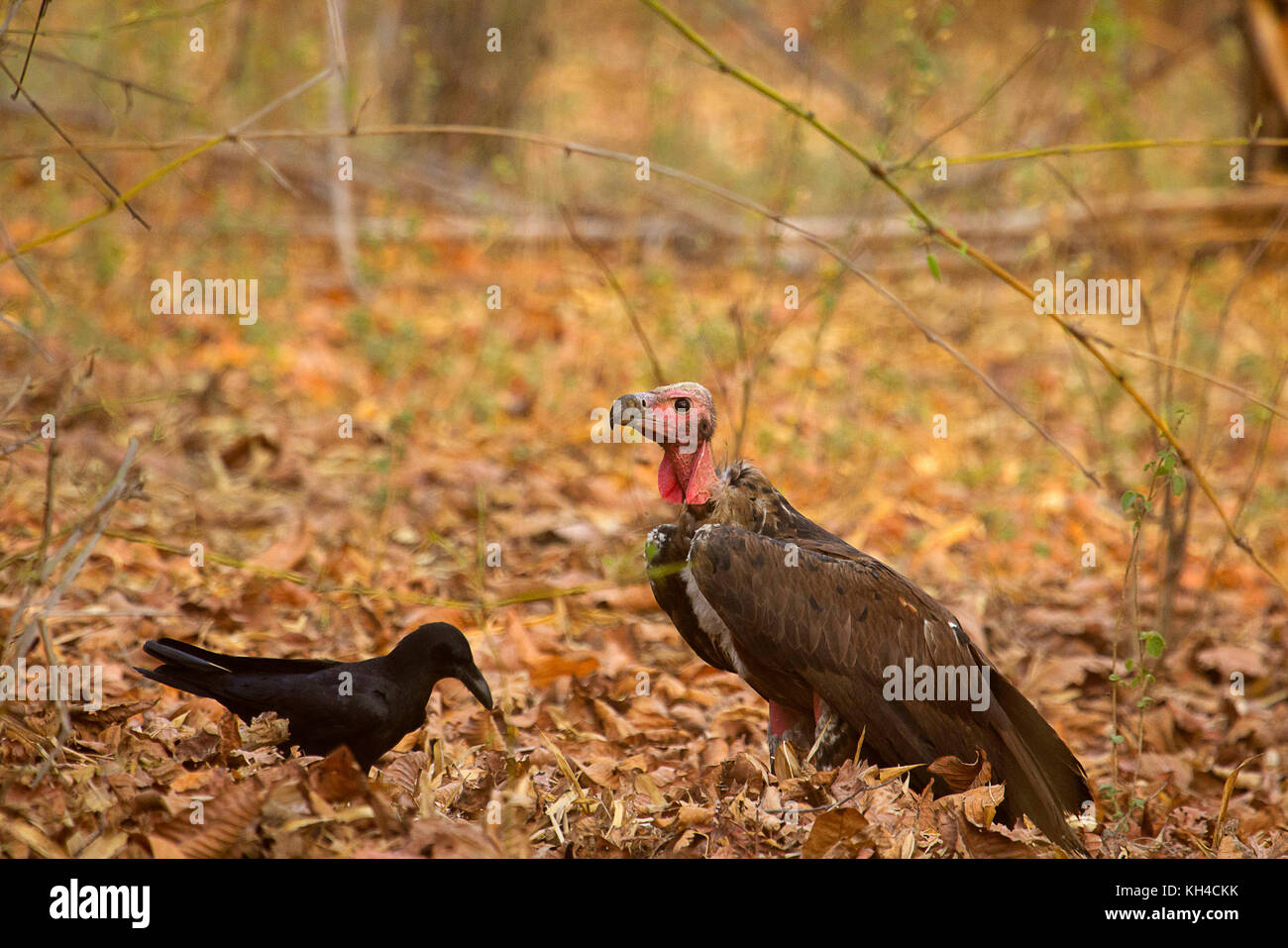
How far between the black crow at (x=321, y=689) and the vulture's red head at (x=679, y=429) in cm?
93

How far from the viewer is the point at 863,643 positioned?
3.78m

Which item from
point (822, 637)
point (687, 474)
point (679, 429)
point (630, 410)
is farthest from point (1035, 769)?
point (630, 410)

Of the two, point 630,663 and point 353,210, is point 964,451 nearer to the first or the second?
point 630,663

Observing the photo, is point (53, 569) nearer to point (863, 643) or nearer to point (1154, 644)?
point (863, 643)

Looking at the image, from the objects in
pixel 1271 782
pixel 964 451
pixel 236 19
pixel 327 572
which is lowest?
pixel 1271 782

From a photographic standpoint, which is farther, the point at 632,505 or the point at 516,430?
the point at 516,430

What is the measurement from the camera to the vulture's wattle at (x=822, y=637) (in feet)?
12.1

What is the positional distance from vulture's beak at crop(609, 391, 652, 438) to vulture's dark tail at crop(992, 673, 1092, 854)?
143 centimetres

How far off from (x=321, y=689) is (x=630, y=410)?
Result: 4.05 feet

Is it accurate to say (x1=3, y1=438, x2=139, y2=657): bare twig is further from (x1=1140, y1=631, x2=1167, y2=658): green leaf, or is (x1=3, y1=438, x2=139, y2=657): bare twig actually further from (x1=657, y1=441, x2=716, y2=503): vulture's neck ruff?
(x1=1140, y1=631, x2=1167, y2=658): green leaf

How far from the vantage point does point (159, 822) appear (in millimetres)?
3025

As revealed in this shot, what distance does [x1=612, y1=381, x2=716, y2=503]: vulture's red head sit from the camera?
3.87m
